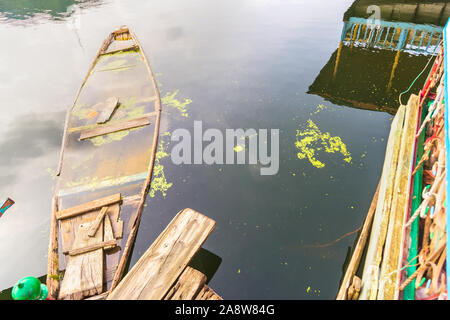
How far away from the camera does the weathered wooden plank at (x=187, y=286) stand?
355 centimetres

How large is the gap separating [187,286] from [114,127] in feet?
16.7

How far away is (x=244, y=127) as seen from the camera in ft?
24.8

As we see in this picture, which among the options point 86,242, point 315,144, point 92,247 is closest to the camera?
point 92,247

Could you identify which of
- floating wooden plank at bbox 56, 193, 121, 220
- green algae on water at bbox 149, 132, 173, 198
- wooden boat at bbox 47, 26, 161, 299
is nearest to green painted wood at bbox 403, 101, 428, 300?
wooden boat at bbox 47, 26, 161, 299

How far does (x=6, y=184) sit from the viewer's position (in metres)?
6.28

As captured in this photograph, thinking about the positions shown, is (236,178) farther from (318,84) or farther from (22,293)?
(318,84)

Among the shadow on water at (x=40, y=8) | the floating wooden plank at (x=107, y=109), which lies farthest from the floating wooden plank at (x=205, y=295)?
the shadow on water at (x=40, y=8)

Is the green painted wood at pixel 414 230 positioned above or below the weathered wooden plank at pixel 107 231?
above

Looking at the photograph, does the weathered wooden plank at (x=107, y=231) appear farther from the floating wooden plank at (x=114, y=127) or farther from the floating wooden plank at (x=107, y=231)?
the floating wooden plank at (x=114, y=127)

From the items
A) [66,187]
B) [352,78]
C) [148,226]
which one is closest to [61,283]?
[148,226]

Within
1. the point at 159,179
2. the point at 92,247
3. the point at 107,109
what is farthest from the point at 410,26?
the point at 92,247

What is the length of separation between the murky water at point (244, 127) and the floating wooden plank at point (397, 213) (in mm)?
1382

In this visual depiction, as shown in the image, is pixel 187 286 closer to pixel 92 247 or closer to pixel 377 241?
pixel 92 247

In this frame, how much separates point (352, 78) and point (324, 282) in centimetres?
847
